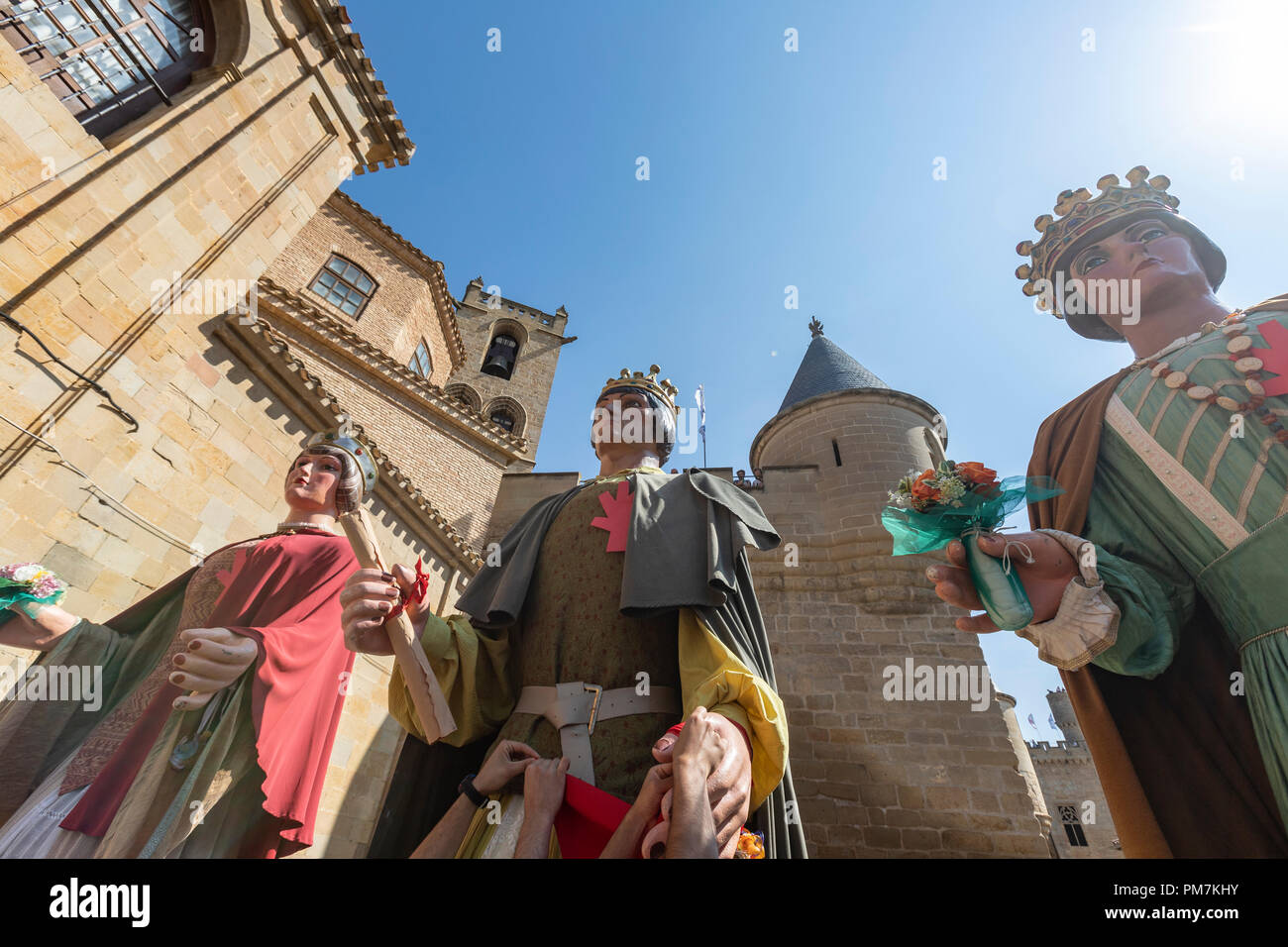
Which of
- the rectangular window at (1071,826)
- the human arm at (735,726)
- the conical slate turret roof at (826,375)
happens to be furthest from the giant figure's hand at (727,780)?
the rectangular window at (1071,826)

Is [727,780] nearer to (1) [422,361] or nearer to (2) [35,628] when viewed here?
(2) [35,628]

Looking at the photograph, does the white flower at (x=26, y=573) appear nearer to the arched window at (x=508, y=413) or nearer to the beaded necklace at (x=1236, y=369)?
the beaded necklace at (x=1236, y=369)

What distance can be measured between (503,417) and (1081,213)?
72.9 ft

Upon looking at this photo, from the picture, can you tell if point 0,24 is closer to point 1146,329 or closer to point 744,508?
point 744,508

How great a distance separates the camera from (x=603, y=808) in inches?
61.3

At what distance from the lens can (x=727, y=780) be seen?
1.36 m

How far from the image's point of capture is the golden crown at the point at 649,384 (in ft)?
10.4

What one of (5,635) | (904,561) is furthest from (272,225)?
(904,561)

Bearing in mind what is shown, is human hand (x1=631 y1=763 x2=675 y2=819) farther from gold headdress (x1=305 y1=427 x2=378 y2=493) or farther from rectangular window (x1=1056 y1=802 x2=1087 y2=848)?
rectangular window (x1=1056 y1=802 x2=1087 y2=848)

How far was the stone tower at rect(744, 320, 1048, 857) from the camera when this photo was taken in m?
7.32

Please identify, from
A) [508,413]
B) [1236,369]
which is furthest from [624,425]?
[508,413]
